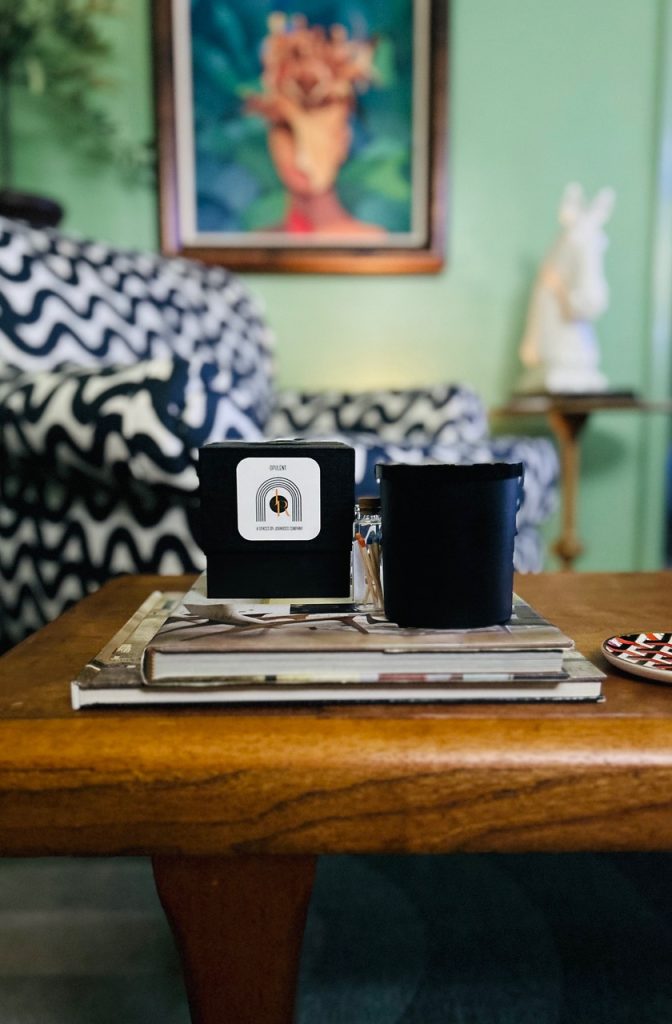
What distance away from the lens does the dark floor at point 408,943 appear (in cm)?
59

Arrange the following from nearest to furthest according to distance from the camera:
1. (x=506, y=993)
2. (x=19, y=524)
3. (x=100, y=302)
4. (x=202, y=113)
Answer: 1. (x=506, y=993)
2. (x=19, y=524)
3. (x=100, y=302)
4. (x=202, y=113)

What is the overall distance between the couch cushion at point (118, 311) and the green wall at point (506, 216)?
1.14ft

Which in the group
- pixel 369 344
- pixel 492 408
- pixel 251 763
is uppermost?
pixel 369 344

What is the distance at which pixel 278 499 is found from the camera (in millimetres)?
475

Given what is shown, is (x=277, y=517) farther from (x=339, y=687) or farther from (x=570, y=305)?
(x=570, y=305)

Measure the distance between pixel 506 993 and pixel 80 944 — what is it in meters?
0.39

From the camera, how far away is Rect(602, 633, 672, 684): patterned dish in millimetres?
433

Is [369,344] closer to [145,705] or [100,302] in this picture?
[100,302]


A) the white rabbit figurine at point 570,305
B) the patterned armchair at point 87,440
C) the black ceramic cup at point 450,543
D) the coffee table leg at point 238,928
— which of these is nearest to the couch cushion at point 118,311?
the patterned armchair at point 87,440

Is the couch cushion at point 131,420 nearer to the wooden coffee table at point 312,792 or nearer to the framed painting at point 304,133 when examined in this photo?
the wooden coffee table at point 312,792

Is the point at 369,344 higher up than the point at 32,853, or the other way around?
the point at 369,344

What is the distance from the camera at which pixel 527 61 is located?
211cm

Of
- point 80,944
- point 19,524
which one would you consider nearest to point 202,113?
point 19,524

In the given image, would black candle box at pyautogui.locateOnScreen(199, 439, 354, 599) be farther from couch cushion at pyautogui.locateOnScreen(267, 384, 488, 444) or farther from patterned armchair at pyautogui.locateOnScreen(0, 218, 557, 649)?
couch cushion at pyautogui.locateOnScreen(267, 384, 488, 444)
